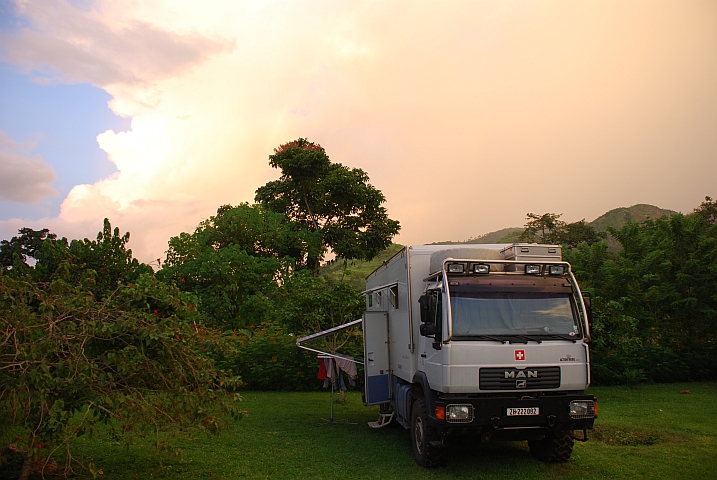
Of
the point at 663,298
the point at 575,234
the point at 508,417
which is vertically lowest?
the point at 508,417

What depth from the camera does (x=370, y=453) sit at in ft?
32.6

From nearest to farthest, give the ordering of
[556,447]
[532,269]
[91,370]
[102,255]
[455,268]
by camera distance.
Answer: [91,370] → [455,268] → [532,269] → [556,447] → [102,255]

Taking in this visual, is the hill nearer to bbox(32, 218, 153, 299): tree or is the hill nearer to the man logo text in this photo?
bbox(32, 218, 153, 299): tree

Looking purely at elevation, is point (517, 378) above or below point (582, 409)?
above

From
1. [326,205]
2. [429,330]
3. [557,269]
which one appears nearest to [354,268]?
[326,205]

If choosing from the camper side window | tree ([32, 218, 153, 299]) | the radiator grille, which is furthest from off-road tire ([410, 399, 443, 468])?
tree ([32, 218, 153, 299])

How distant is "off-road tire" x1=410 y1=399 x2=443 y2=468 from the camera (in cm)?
838

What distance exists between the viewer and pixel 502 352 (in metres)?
7.86

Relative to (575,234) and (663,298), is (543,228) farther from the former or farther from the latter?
(663,298)

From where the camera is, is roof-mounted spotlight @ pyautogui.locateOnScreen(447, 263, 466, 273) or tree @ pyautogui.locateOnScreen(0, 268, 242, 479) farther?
roof-mounted spotlight @ pyautogui.locateOnScreen(447, 263, 466, 273)

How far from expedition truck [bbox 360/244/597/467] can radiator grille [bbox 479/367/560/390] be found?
1 cm

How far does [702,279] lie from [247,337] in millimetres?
15188

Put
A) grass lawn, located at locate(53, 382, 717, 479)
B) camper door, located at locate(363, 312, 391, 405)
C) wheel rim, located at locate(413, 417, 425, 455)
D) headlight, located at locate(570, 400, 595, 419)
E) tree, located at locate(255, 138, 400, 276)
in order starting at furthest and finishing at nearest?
tree, located at locate(255, 138, 400, 276), camper door, located at locate(363, 312, 391, 405), wheel rim, located at locate(413, 417, 425, 455), grass lawn, located at locate(53, 382, 717, 479), headlight, located at locate(570, 400, 595, 419)

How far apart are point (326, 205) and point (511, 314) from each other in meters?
27.4
